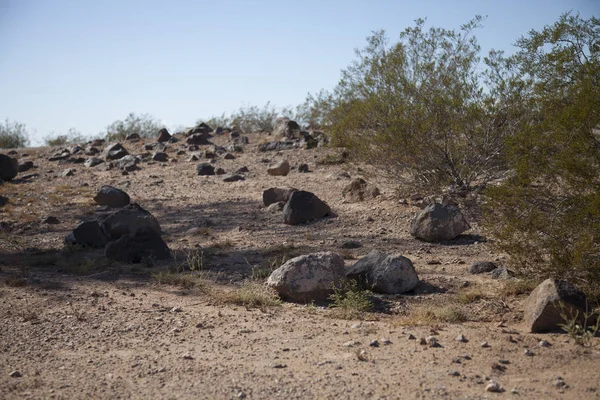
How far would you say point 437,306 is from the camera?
636cm

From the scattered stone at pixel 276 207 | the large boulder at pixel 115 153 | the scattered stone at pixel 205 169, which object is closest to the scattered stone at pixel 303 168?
the scattered stone at pixel 205 169

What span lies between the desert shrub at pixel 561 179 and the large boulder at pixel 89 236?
5786 millimetres

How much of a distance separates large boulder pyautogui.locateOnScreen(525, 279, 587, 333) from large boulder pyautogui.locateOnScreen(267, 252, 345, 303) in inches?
80.2

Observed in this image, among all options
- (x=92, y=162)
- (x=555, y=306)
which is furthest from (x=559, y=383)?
(x=92, y=162)

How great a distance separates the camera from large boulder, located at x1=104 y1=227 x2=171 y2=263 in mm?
8602

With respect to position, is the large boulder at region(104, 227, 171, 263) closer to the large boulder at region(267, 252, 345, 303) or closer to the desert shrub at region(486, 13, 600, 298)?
the large boulder at region(267, 252, 345, 303)

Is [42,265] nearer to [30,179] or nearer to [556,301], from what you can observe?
[556,301]

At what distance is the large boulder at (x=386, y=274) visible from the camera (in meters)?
6.82

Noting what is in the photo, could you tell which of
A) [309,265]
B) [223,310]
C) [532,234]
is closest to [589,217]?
[532,234]

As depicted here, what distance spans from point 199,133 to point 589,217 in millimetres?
18192

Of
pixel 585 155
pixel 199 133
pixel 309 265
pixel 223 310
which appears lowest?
pixel 223 310

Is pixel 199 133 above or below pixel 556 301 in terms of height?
above

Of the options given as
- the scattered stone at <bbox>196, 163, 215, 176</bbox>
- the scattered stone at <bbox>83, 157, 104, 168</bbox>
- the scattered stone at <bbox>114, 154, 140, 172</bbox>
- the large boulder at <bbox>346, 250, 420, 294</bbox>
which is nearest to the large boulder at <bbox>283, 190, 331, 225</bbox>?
the large boulder at <bbox>346, 250, 420, 294</bbox>

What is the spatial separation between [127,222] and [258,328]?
4.57m
